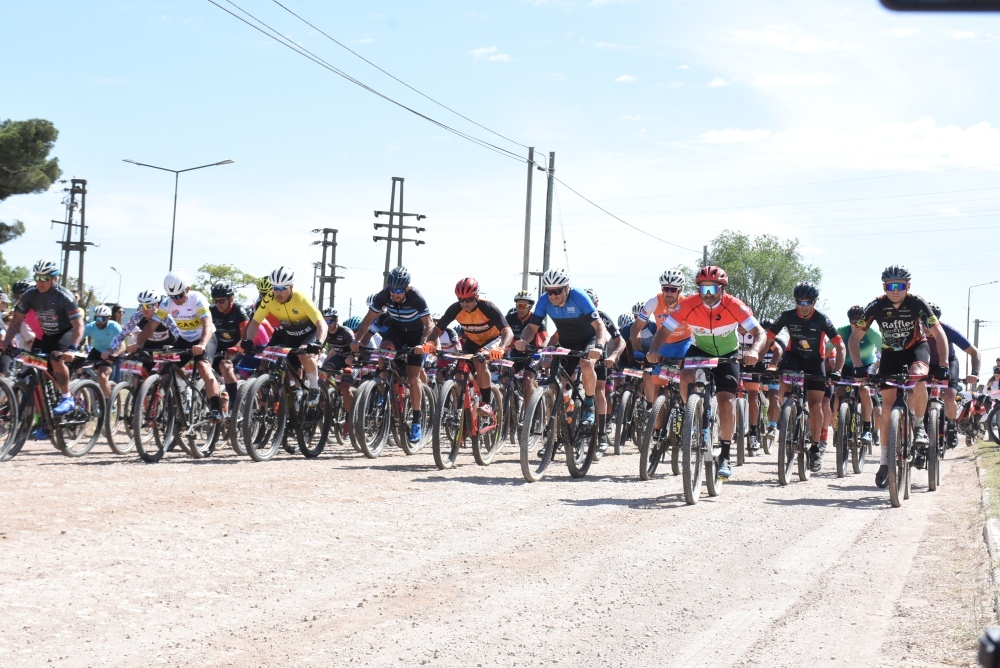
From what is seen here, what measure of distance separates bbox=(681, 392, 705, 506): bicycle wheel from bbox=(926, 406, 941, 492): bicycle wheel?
3.02 meters

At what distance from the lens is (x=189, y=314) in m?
12.6

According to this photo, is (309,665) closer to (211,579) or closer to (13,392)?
(211,579)

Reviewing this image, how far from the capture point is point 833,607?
229 inches

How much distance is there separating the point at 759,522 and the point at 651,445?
106 inches

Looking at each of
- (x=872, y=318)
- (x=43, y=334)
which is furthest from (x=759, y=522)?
(x=43, y=334)

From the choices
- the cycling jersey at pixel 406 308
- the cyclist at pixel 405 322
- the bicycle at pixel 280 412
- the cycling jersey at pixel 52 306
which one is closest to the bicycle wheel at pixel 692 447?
the cyclist at pixel 405 322

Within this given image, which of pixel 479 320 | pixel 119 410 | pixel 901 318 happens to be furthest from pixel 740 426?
pixel 119 410

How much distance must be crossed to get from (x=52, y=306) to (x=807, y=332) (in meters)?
8.79

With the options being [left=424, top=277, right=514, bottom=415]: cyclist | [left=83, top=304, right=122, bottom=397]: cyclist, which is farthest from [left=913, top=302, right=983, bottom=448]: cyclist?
[left=83, top=304, right=122, bottom=397]: cyclist

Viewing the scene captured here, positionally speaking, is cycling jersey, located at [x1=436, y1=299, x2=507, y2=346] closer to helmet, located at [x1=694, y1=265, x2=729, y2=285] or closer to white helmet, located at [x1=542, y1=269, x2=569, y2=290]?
white helmet, located at [x1=542, y1=269, x2=569, y2=290]

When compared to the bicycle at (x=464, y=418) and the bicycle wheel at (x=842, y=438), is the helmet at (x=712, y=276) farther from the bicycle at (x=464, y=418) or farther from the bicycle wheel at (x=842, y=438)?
the bicycle wheel at (x=842, y=438)

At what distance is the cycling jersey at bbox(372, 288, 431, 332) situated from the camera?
1289 cm

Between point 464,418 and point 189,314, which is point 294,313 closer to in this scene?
point 189,314

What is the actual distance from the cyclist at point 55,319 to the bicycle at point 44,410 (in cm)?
12
